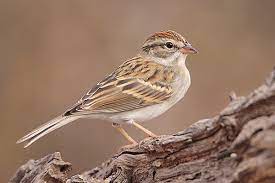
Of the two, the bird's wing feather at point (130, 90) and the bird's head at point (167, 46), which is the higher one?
the bird's head at point (167, 46)

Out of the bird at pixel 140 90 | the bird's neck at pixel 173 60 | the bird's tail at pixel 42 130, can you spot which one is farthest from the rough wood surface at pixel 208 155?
the bird's neck at pixel 173 60

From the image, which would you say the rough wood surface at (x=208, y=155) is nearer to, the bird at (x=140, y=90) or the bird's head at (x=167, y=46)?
the bird at (x=140, y=90)

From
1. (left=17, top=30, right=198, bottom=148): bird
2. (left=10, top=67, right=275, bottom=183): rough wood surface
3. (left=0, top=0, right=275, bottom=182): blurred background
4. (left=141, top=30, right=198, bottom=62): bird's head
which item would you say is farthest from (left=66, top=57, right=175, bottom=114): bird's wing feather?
(left=0, top=0, right=275, bottom=182): blurred background

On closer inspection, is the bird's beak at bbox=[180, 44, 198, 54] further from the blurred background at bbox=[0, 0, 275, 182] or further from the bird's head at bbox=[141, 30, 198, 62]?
the blurred background at bbox=[0, 0, 275, 182]

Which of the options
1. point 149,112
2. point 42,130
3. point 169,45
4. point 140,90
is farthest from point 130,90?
point 42,130

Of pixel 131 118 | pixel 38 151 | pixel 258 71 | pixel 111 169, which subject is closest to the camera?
pixel 111 169


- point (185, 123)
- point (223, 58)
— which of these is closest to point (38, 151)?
point (185, 123)

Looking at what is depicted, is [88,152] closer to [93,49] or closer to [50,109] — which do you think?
[50,109]
